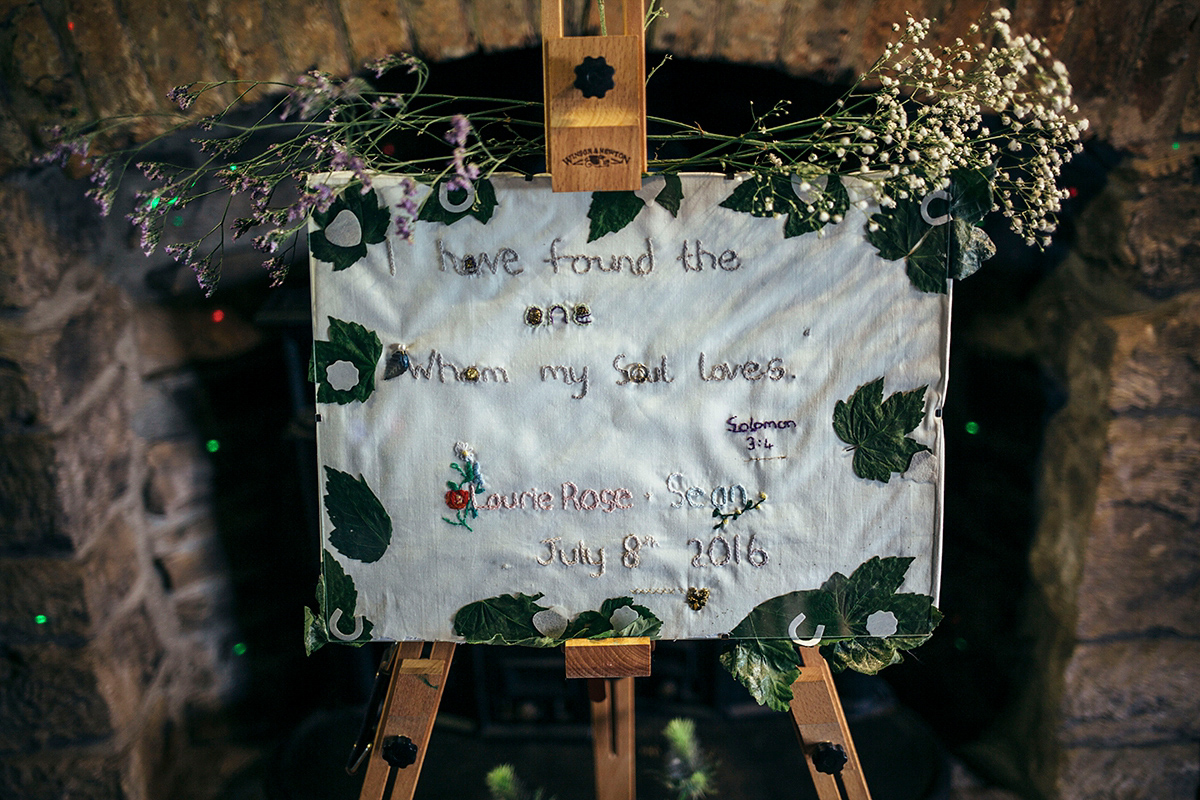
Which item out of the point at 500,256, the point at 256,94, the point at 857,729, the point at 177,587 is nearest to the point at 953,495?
the point at 857,729

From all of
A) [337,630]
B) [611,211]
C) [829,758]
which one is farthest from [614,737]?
[611,211]

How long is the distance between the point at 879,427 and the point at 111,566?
1.46 m

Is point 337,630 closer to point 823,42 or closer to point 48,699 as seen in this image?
point 48,699

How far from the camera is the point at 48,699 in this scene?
1570mm

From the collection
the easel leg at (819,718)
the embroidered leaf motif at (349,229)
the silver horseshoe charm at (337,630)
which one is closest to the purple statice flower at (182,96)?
the embroidered leaf motif at (349,229)

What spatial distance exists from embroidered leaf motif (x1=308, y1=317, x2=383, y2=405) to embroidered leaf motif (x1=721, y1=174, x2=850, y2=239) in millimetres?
556

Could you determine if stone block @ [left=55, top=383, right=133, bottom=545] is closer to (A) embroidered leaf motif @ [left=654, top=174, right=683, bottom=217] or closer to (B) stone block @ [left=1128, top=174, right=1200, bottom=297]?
(A) embroidered leaf motif @ [left=654, top=174, right=683, bottom=217]

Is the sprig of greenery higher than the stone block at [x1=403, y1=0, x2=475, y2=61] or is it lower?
lower

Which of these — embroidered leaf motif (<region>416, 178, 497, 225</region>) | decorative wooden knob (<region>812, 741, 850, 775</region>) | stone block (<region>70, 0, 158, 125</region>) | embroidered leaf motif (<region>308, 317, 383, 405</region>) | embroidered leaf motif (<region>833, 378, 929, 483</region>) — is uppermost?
stone block (<region>70, 0, 158, 125</region>)

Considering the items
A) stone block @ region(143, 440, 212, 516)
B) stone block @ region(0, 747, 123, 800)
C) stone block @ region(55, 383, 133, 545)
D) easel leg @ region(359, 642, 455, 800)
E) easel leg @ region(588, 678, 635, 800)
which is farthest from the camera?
stone block @ region(143, 440, 212, 516)

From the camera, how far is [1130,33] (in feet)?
4.28

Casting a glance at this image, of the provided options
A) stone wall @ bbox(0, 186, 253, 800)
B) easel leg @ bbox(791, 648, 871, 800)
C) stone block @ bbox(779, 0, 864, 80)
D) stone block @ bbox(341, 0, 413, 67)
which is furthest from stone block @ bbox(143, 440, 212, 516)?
stone block @ bbox(779, 0, 864, 80)

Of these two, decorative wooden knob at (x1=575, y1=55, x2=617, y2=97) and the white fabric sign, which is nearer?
decorative wooden knob at (x1=575, y1=55, x2=617, y2=97)

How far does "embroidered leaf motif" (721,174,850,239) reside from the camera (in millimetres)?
1164
